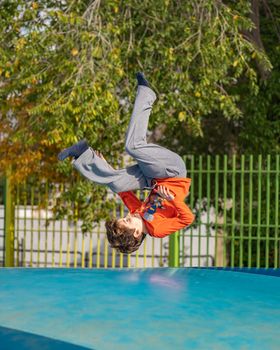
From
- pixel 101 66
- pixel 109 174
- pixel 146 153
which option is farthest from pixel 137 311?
pixel 101 66

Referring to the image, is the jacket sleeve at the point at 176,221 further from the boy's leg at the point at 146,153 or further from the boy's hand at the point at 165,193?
the boy's leg at the point at 146,153

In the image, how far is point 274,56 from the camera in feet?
36.6

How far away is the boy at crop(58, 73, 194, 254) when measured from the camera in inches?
214

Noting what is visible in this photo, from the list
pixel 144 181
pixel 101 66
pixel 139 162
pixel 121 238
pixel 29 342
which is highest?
pixel 101 66

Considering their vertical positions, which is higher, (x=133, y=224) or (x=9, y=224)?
(x=133, y=224)

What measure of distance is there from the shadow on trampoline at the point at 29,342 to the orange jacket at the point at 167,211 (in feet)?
6.88

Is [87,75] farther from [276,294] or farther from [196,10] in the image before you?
[276,294]

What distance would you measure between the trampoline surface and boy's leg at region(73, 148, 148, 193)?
2.62 feet

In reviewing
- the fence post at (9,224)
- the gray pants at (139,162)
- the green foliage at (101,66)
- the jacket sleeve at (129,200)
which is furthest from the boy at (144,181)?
the fence post at (9,224)

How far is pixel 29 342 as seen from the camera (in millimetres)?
3387

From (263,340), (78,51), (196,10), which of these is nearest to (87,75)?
(78,51)

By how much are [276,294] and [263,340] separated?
1.06 meters

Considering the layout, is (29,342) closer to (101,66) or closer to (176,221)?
(176,221)

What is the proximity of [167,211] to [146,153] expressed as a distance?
52 cm
